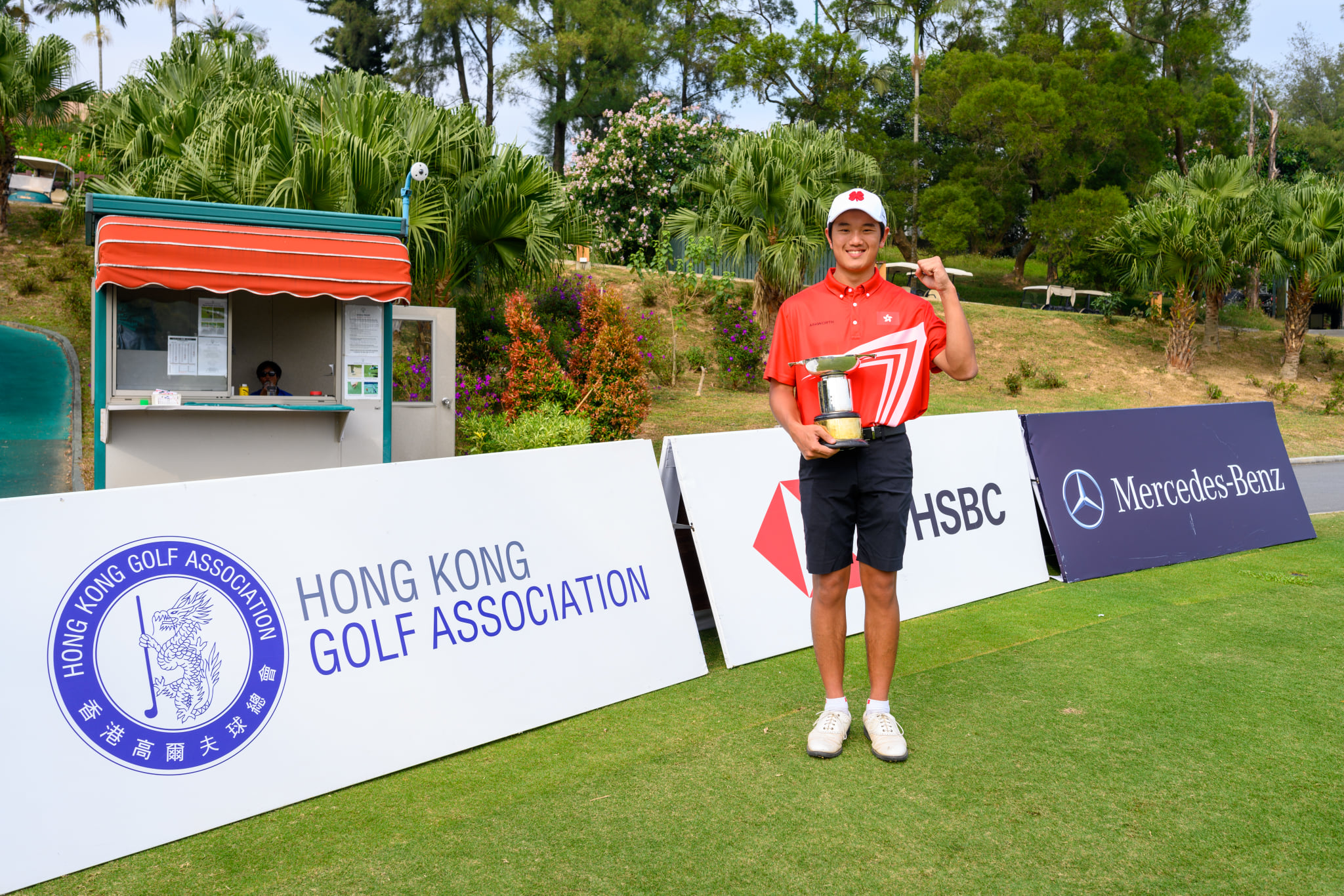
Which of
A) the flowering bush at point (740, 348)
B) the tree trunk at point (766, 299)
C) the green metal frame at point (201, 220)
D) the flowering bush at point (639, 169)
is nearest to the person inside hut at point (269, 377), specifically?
the green metal frame at point (201, 220)

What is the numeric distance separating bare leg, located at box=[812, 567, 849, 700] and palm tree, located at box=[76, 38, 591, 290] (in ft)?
30.3

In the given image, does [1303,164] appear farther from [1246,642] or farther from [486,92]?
[1246,642]

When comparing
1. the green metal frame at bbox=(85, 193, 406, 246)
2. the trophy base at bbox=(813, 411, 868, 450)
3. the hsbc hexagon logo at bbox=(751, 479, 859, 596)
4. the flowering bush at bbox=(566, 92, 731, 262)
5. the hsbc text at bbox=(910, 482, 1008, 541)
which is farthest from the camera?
the flowering bush at bbox=(566, 92, 731, 262)

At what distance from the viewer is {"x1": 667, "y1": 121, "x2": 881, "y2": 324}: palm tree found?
1636cm

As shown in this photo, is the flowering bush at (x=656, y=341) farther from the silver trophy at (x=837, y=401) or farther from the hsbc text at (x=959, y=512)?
the silver trophy at (x=837, y=401)

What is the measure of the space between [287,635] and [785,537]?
253cm

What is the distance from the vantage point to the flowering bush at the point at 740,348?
18594mm

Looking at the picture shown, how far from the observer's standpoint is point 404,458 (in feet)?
33.9

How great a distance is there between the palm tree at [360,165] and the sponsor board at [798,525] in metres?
7.89

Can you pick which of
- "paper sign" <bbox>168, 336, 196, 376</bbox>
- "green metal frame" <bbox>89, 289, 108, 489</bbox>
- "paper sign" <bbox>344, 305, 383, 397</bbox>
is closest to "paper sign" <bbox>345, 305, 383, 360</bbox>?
"paper sign" <bbox>344, 305, 383, 397</bbox>

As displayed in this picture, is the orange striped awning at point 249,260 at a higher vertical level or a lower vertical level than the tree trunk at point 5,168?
lower

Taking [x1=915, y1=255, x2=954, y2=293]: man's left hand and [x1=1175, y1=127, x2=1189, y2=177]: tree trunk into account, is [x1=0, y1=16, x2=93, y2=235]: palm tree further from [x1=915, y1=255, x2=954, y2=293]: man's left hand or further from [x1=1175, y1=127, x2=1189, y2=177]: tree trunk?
[x1=1175, y1=127, x2=1189, y2=177]: tree trunk

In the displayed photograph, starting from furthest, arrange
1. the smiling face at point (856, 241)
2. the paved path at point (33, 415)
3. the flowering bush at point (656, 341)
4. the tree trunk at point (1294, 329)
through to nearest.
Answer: the tree trunk at point (1294, 329)
the flowering bush at point (656, 341)
the paved path at point (33, 415)
the smiling face at point (856, 241)

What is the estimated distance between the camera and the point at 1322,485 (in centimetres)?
1167
